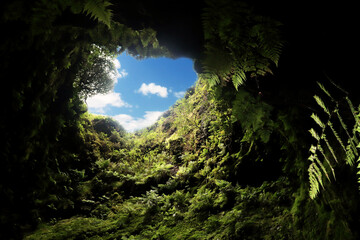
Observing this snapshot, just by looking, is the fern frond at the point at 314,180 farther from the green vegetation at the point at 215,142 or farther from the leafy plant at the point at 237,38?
the leafy plant at the point at 237,38

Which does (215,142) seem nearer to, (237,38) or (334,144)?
(334,144)

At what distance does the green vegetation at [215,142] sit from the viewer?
1.37 meters

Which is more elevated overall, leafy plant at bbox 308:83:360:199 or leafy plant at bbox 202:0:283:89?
leafy plant at bbox 202:0:283:89

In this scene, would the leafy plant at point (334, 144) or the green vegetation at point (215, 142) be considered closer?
the leafy plant at point (334, 144)

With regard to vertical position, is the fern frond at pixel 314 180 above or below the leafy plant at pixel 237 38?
below

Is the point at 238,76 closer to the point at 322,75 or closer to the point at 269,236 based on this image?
the point at 322,75

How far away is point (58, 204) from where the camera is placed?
482 cm

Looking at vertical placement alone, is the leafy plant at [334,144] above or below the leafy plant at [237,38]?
below

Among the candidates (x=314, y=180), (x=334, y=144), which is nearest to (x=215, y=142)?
(x=334, y=144)

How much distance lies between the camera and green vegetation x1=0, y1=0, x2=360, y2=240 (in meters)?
1.37

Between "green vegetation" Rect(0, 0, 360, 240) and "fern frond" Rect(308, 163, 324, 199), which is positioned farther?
"green vegetation" Rect(0, 0, 360, 240)

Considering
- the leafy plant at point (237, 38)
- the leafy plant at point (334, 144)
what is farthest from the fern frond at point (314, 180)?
the leafy plant at point (237, 38)

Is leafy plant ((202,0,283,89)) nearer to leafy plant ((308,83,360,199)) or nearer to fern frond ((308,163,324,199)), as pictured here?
leafy plant ((308,83,360,199))

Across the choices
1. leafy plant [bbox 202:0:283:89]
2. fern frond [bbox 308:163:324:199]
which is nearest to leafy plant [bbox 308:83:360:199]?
fern frond [bbox 308:163:324:199]
